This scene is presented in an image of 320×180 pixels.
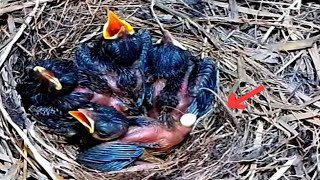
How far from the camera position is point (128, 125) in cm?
189

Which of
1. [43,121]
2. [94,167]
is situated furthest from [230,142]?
[43,121]

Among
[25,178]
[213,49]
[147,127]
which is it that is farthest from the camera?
[213,49]

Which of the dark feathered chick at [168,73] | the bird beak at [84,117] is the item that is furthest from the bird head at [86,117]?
the dark feathered chick at [168,73]

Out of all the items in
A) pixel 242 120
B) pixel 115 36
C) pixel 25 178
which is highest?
pixel 115 36

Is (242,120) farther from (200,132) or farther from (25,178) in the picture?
(25,178)

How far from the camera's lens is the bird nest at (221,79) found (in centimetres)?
181

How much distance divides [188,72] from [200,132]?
0.53ft

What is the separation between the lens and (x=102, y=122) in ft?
5.96

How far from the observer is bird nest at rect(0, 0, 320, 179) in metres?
1.81

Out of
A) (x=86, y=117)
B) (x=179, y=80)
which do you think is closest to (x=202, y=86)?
(x=179, y=80)

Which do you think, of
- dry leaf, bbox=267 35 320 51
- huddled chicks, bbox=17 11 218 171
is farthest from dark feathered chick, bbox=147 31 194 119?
dry leaf, bbox=267 35 320 51

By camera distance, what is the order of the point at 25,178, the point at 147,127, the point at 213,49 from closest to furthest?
the point at 25,178 < the point at 147,127 < the point at 213,49

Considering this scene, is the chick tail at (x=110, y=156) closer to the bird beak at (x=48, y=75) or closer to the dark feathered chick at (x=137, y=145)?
the dark feathered chick at (x=137, y=145)

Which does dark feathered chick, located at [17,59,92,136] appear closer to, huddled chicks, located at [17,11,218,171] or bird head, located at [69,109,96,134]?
huddled chicks, located at [17,11,218,171]
